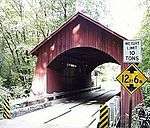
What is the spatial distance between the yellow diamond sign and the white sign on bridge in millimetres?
200

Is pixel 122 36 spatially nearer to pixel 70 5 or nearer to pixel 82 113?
pixel 82 113

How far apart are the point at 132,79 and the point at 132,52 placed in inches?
29.2

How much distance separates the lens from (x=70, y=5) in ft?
98.8

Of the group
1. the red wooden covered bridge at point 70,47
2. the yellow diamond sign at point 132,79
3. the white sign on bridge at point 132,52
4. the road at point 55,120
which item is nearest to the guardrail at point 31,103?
the road at point 55,120

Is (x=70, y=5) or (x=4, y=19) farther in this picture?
(x=70, y=5)

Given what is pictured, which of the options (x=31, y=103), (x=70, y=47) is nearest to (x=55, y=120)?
(x=31, y=103)

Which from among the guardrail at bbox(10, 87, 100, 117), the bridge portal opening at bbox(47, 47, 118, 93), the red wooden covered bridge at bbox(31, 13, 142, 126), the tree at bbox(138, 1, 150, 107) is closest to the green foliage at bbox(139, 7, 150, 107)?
the tree at bbox(138, 1, 150, 107)

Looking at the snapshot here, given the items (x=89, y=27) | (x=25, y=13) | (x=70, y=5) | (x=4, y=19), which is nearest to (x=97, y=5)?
(x=70, y=5)

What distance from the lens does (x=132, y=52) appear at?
945 centimetres

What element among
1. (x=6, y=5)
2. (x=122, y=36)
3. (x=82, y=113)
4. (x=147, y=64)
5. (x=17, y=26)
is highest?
(x=6, y=5)

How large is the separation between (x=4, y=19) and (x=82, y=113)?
39.3 feet

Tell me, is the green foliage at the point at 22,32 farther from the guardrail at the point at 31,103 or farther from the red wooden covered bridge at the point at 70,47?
the guardrail at the point at 31,103

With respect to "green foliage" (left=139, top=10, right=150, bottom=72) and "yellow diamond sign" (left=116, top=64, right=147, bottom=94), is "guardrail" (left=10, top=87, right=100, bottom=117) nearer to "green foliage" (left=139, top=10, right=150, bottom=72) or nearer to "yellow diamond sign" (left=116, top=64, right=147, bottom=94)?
"green foliage" (left=139, top=10, right=150, bottom=72)

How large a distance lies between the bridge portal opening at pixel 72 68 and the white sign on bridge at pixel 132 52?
11698 mm
